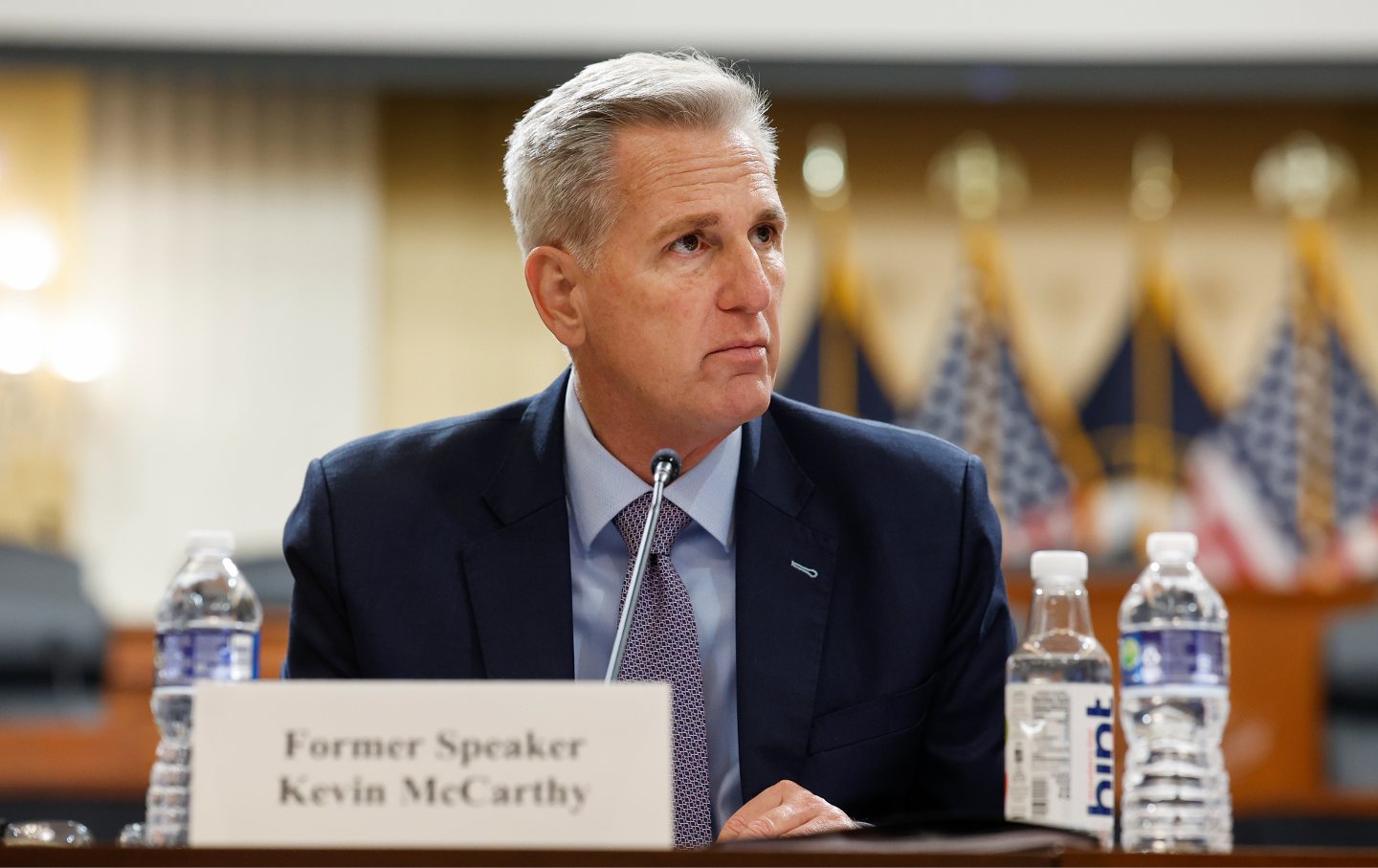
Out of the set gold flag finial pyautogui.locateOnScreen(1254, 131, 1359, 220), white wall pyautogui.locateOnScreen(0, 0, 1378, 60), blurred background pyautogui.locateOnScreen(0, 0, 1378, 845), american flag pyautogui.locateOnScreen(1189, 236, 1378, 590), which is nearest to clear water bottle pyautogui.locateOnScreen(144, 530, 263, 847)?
white wall pyautogui.locateOnScreen(0, 0, 1378, 60)

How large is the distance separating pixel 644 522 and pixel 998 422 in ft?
19.3

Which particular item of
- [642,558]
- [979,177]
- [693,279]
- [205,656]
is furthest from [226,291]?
[642,558]

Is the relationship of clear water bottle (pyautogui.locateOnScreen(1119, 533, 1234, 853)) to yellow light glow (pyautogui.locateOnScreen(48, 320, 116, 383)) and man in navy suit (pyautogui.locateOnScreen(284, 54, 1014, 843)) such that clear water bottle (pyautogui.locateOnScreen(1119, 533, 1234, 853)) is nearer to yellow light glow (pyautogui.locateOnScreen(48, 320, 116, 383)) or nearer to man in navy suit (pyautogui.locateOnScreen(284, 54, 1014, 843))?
man in navy suit (pyautogui.locateOnScreen(284, 54, 1014, 843))

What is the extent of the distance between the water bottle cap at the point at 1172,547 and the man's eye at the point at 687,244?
71cm

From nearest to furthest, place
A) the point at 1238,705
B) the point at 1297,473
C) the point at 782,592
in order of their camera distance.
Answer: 1. the point at 782,592
2. the point at 1238,705
3. the point at 1297,473

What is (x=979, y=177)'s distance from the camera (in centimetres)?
807

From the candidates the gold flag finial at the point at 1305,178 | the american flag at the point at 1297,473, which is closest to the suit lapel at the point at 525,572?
the american flag at the point at 1297,473

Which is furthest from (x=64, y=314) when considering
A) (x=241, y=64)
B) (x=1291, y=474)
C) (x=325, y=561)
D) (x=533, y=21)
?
(x=325, y=561)

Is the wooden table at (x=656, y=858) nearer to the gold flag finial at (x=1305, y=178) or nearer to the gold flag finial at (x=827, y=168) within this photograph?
the gold flag finial at (x=827, y=168)

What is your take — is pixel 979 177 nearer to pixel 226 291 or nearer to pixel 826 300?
pixel 826 300

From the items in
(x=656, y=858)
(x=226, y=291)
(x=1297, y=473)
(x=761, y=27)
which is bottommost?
(x=656, y=858)

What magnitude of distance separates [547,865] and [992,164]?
724 cm

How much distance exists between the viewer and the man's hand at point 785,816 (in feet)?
5.48

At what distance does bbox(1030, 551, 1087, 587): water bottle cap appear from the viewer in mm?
1608
